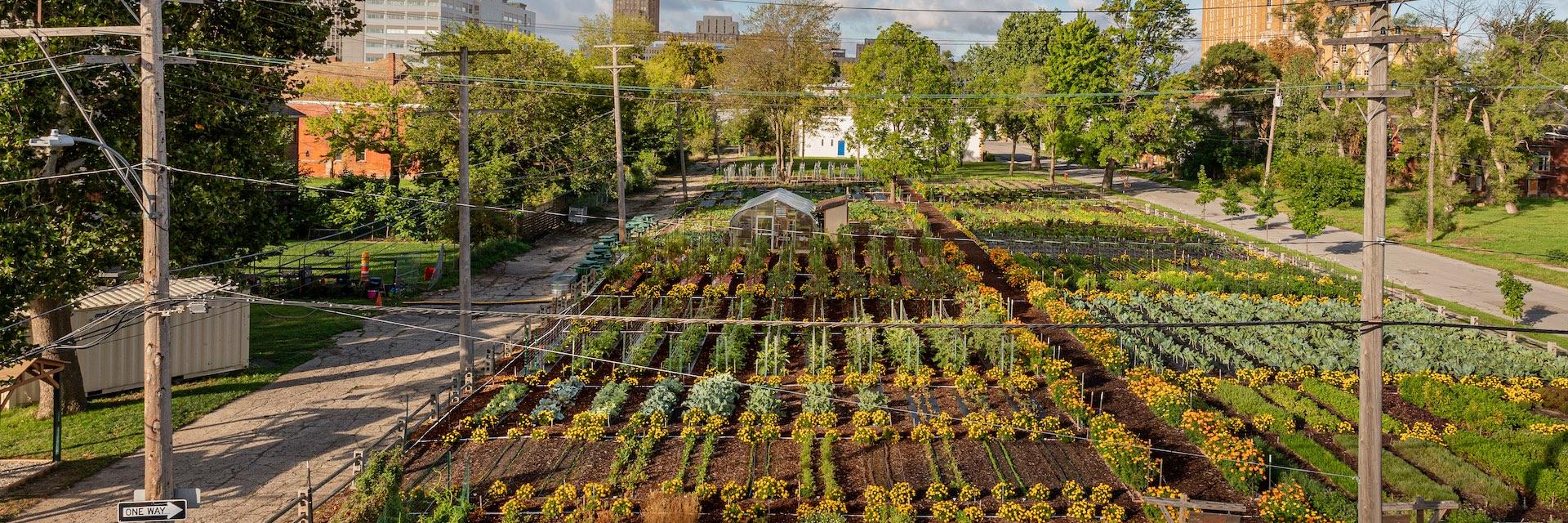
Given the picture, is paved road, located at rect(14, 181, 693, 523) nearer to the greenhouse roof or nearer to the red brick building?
the greenhouse roof

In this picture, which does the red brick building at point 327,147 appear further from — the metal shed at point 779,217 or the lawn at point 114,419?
the lawn at point 114,419

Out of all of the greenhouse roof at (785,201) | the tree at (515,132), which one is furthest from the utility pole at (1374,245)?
the tree at (515,132)

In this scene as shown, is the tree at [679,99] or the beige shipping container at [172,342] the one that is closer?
the beige shipping container at [172,342]

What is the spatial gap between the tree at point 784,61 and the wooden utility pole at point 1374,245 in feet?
177

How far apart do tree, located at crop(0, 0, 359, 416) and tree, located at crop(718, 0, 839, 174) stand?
46019 millimetres

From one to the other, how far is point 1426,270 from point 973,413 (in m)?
25.1

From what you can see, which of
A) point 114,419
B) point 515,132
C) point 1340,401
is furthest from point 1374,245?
point 515,132

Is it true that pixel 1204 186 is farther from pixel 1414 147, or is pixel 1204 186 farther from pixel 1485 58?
pixel 1485 58

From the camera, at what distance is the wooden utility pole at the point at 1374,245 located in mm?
11000

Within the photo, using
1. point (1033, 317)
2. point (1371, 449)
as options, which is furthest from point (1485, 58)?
point (1371, 449)

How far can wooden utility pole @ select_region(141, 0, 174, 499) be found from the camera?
1043 centimetres

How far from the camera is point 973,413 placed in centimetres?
1664

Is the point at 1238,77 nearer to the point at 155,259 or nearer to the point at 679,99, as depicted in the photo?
the point at 679,99

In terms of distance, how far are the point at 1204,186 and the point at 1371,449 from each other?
33499 millimetres
